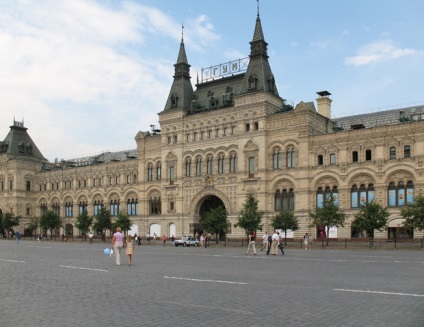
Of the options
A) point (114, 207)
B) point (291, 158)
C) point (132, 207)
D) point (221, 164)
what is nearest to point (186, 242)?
point (221, 164)

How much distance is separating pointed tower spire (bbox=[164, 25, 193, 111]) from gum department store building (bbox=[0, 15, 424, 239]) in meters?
0.18

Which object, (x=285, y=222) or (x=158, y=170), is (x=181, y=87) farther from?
(x=285, y=222)

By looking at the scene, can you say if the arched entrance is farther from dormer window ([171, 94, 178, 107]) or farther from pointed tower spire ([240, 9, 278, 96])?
pointed tower spire ([240, 9, 278, 96])

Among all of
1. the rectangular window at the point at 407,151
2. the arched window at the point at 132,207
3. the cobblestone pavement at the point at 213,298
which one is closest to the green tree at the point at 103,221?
the arched window at the point at 132,207

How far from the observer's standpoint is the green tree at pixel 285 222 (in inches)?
2389

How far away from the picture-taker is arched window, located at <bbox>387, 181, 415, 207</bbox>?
57.4 metres

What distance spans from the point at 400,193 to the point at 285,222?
1321 cm

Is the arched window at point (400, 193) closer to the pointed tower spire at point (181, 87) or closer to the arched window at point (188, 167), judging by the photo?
the arched window at point (188, 167)

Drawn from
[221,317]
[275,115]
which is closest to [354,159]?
[275,115]

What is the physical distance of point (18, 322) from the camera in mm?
Answer: 11039

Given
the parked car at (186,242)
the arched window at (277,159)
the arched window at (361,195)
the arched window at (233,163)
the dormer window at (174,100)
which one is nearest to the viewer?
the arched window at (361,195)

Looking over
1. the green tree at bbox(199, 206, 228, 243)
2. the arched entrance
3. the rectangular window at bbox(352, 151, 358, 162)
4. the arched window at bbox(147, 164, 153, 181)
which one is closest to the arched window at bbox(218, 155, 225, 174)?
the arched entrance

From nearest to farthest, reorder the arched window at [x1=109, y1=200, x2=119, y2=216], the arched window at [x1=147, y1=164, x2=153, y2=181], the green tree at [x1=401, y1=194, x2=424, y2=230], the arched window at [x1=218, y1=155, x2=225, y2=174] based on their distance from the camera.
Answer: the green tree at [x1=401, y1=194, x2=424, y2=230] < the arched window at [x1=218, y1=155, x2=225, y2=174] < the arched window at [x1=147, y1=164, x2=153, y2=181] < the arched window at [x1=109, y1=200, x2=119, y2=216]

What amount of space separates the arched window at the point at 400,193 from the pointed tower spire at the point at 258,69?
824 inches
